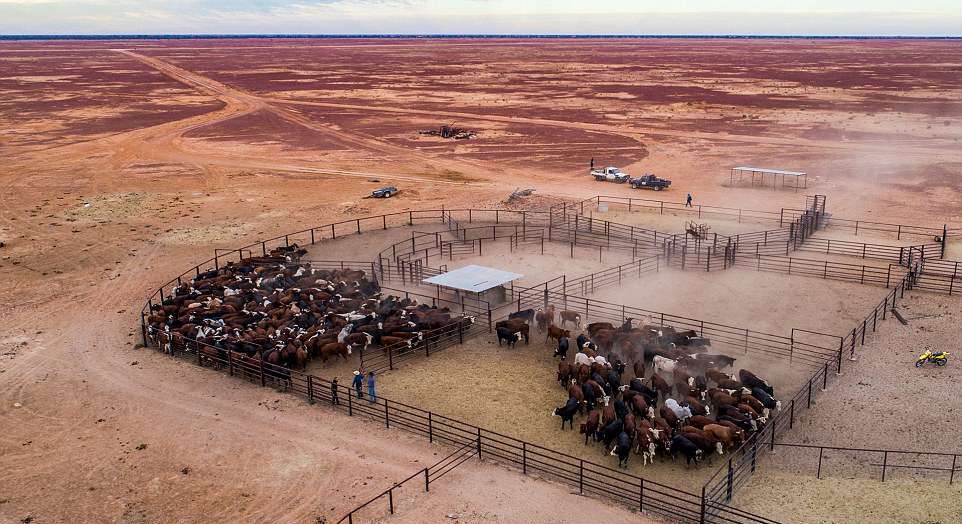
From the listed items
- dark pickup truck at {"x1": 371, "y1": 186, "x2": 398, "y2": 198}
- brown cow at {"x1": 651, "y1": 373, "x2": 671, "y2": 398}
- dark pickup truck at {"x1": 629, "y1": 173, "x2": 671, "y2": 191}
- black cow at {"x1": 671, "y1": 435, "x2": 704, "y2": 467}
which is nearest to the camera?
black cow at {"x1": 671, "y1": 435, "x2": 704, "y2": 467}

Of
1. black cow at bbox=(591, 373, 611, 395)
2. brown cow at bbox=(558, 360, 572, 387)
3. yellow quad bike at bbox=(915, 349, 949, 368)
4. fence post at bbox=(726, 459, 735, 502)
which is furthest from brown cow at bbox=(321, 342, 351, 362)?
yellow quad bike at bbox=(915, 349, 949, 368)

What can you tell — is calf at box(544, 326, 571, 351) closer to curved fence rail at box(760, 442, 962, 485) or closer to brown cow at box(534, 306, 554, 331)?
brown cow at box(534, 306, 554, 331)

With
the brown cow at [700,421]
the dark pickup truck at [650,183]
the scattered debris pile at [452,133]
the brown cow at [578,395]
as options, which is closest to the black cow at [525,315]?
the brown cow at [578,395]

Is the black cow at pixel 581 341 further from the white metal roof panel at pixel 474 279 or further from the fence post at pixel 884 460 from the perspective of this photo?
the fence post at pixel 884 460

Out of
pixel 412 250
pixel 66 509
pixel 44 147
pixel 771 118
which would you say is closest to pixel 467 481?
pixel 66 509

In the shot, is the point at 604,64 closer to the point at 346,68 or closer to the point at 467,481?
the point at 346,68

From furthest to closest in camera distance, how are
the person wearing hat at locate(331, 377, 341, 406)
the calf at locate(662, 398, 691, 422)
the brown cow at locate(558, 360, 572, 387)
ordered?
the brown cow at locate(558, 360, 572, 387)
the person wearing hat at locate(331, 377, 341, 406)
the calf at locate(662, 398, 691, 422)
